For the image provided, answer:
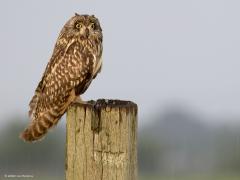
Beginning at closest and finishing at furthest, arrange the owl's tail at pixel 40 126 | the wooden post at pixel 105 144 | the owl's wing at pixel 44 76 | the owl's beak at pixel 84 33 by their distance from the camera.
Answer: the wooden post at pixel 105 144 < the owl's tail at pixel 40 126 < the owl's wing at pixel 44 76 < the owl's beak at pixel 84 33

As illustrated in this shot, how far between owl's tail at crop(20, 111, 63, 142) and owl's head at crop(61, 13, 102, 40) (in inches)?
68.5

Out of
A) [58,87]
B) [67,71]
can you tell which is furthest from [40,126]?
[67,71]

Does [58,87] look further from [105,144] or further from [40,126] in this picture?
[105,144]

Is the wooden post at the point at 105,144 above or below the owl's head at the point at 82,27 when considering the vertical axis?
below

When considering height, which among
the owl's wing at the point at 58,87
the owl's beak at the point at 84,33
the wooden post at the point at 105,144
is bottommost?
the wooden post at the point at 105,144

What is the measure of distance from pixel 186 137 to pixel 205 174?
10.3ft

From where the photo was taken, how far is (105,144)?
8.98m

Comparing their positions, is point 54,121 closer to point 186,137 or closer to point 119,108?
point 119,108

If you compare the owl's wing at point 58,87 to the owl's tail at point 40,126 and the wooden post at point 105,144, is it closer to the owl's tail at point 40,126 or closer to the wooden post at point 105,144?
the owl's tail at point 40,126

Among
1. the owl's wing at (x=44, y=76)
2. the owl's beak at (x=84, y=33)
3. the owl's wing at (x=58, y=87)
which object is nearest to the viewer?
the owl's wing at (x=58, y=87)

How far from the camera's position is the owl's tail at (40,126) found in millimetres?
11133

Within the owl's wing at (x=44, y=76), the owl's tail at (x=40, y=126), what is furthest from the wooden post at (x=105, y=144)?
the owl's wing at (x=44, y=76)

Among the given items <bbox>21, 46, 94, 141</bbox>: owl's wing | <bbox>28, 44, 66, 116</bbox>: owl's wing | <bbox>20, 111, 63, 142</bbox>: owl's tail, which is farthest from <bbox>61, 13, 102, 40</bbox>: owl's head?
<bbox>20, 111, 63, 142</bbox>: owl's tail

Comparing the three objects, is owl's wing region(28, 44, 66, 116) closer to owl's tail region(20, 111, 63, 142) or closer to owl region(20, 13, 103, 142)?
owl region(20, 13, 103, 142)
